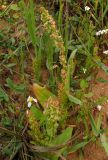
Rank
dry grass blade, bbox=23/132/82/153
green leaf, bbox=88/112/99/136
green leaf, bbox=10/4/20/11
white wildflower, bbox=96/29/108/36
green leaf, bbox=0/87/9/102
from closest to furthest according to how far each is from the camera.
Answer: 1. dry grass blade, bbox=23/132/82/153
2. green leaf, bbox=88/112/99/136
3. green leaf, bbox=0/87/9/102
4. white wildflower, bbox=96/29/108/36
5. green leaf, bbox=10/4/20/11

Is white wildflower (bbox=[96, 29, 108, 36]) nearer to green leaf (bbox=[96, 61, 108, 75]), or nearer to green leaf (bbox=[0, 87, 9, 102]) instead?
green leaf (bbox=[96, 61, 108, 75])

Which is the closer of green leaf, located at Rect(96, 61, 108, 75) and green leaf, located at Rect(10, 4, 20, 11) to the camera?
green leaf, located at Rect(96, 61, 108, 75)

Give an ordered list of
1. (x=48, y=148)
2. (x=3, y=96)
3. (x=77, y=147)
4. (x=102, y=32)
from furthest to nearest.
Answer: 1. (x=102, y=32)
2. (x=3, y=96)
3. (x=77, y=147)
4. (x=48, y=148)

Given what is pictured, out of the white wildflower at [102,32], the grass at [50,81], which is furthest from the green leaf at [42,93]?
the white wildflower at [102,32]

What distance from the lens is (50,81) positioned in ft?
7.07

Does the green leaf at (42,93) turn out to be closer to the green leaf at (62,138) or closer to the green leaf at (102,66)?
the green leaf at (62,138)

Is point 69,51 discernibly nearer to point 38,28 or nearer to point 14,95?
point 38,28

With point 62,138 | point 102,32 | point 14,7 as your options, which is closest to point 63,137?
point 62,138

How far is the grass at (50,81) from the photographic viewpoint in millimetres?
1827

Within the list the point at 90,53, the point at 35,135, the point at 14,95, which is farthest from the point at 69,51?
the point at 35,135

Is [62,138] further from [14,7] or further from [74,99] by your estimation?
[14,7]

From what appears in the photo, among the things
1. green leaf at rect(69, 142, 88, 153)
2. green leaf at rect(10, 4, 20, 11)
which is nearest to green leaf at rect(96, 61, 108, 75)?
green leaf at rect(69, 142, 88, 153)

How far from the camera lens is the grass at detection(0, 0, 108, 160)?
71.9 inches

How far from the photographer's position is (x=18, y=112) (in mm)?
2059
